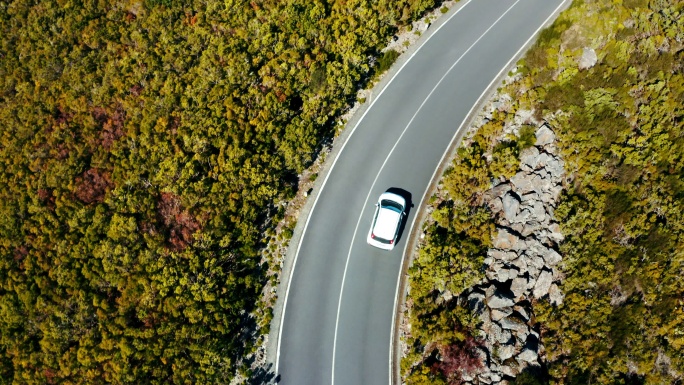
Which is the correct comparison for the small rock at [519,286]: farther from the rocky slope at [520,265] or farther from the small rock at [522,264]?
the small rock at [522,264]

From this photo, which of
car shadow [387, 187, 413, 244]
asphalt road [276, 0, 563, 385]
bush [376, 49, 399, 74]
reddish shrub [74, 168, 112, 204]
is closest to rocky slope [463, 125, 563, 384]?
car shadow [387, 187, 413, 244]

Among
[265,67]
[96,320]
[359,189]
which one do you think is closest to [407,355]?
[359,189]

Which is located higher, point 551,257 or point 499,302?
point 551,257

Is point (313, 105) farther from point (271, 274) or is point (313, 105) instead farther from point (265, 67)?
point (271, 274)

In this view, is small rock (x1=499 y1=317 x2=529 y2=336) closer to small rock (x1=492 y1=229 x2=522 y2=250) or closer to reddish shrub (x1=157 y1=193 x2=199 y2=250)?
small rock (x1=492 y1=229 x2=522 y2=250)

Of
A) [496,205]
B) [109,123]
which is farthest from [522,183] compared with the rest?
[109,123]

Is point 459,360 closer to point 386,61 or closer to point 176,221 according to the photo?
point 176,221
